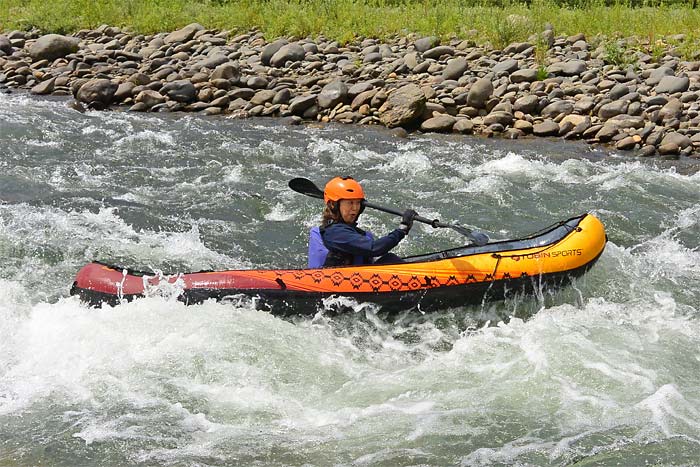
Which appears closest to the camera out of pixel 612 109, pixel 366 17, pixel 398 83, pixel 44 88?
pixel 612 109

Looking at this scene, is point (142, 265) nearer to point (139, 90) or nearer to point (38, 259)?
point (38, 259)

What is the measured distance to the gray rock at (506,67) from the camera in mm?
12844

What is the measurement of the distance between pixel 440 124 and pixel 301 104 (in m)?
2.07

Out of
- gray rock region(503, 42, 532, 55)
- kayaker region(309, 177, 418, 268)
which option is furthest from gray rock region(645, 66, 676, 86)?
kayaker region(309, 177, 418, 268)

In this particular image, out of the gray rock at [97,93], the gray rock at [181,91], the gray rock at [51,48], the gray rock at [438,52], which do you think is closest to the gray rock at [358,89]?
the gray rock at [438,52]

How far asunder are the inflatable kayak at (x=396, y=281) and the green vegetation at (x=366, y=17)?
8578 millimetres

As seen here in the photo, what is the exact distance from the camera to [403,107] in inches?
460

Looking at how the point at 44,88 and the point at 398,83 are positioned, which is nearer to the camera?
the point at 398,83

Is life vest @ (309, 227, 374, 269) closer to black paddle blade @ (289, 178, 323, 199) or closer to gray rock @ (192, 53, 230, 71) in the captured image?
black paddle blade @ (289, 178, 323, 199)

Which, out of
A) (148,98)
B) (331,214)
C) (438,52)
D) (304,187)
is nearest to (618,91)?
(438,52)

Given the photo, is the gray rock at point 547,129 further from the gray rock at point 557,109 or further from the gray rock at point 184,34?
the gray rock at point 184,34

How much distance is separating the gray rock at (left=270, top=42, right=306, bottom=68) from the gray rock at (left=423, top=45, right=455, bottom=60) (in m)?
2.05

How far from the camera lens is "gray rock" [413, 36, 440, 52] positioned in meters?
14.2

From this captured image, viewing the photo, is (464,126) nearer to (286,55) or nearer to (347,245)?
(286,55)
